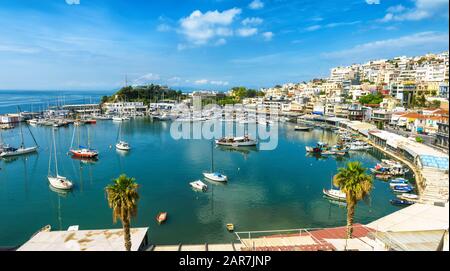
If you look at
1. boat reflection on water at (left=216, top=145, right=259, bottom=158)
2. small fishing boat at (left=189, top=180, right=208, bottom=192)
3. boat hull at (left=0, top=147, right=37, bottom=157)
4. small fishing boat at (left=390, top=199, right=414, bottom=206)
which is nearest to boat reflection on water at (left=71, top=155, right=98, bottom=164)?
boat hull at (left=0, top=147, right=37, bottom=157)

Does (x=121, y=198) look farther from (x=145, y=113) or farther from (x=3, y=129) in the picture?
(x=145, y=113)

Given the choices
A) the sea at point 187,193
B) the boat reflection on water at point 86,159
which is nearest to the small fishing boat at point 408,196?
the sea at point 187,193

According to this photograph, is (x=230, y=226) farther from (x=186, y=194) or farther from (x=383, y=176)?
(x=383, y=176)

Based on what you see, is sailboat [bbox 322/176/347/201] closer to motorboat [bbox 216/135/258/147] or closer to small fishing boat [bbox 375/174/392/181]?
small fishing boat [bbox 375/174/392/181]

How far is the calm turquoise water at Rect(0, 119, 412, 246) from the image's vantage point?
1224 cm

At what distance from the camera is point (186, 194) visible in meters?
15.8

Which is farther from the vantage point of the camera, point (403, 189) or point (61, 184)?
point (61, 184)

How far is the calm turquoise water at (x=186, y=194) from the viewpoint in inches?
482

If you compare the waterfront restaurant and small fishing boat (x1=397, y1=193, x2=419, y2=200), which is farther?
small fishing boat (x1=397, y1=193, x2=419, y2=200)

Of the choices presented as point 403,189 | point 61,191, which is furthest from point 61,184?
point 403,189

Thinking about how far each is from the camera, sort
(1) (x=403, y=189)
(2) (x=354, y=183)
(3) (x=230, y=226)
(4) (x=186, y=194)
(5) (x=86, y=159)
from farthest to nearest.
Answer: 1. (5) (x=86, y=159)
2. (1) (x=403, y=189)
3. (4) (x=186, y=194)
4. (3) (x=230, y=226)
5. (2) (x=354, y=183)

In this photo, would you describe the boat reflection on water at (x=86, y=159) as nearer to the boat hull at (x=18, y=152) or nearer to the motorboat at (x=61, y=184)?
the boat hull at (x=18, y=152)

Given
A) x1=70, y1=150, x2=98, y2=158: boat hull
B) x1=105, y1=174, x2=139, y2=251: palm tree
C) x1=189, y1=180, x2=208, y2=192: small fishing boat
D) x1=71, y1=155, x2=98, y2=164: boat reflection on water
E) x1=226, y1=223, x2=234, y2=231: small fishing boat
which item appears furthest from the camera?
x1=70, y1=150, x2=98, y2=158: boat hull
